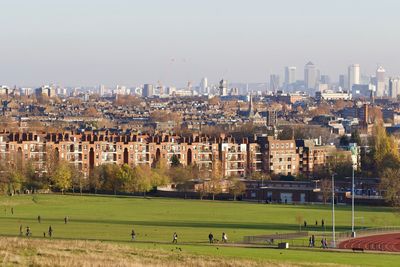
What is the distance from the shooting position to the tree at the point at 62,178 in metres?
96.1

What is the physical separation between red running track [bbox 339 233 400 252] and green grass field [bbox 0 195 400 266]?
10.7 feet

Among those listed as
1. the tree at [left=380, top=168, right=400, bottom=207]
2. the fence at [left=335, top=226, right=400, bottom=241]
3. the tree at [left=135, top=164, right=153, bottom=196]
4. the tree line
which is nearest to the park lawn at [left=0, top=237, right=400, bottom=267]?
the fence at [left=335, top=226, right=400, bottom=241]

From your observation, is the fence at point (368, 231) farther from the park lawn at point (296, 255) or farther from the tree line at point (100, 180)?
the tree line at point (100, 180)

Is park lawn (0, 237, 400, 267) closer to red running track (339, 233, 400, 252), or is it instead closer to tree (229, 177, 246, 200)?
red running track (339, 233, 400, 252)

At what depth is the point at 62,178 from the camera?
96062mm

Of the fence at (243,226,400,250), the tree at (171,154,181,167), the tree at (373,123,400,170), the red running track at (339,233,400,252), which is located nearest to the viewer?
the red running track at (339,233,400,252)

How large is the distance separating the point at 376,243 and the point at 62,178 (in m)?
42.1

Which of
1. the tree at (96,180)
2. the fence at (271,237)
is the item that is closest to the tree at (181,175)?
the tree at (96,180)

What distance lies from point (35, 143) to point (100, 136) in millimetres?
8485

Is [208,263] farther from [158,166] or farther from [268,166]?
[268,166]

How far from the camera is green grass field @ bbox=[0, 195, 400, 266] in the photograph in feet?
169

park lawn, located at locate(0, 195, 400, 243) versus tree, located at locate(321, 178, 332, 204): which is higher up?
tree, located at locate(321, 178, 332, 204)

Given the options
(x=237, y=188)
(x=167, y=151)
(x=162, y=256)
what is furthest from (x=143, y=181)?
(x=162, y=256)

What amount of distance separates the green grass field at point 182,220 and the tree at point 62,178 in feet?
14.2
